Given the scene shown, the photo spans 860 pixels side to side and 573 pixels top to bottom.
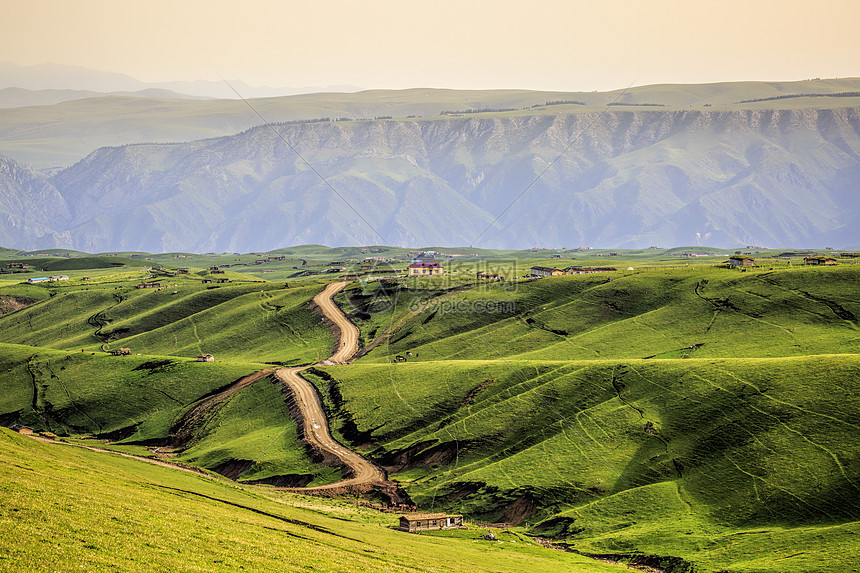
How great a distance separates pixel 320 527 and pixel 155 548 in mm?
28124

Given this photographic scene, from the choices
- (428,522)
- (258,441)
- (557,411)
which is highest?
(557,411)

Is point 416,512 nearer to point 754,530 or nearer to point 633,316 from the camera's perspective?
point 754,530

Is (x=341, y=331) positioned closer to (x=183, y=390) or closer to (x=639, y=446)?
(x=183, y=390)

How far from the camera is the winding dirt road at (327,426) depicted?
10150 centimetres

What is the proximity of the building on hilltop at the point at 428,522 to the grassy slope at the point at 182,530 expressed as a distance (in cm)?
237

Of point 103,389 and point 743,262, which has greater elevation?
point 743,262

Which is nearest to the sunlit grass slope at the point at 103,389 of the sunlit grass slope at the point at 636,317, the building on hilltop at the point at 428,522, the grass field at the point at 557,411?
the grass field at the point at 557,411

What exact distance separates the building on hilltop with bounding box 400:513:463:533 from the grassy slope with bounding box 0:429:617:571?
93.4 inches

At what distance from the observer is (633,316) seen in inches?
6176

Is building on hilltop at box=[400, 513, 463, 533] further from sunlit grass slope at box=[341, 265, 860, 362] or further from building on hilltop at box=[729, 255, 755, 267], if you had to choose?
building on hilltop at box=[729, 255, 755, 267]

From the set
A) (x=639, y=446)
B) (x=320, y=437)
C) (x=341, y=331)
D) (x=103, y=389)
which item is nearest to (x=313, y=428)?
(x=320, y=437)

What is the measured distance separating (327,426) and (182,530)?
6613 cm

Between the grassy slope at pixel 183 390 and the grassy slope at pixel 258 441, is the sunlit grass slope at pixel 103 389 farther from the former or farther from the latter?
the grassy slope at pixel 258 441

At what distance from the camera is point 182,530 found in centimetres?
5306
